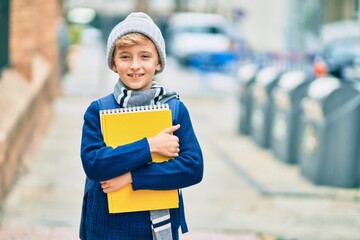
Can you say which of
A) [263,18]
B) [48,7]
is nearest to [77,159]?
[48,7]

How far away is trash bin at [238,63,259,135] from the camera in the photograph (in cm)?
1450

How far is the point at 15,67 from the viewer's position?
493 inches

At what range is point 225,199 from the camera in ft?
30.3

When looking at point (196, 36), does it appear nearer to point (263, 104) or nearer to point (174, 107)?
point (263, 104)

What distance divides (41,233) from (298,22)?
103 ft

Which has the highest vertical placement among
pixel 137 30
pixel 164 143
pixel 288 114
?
pixel 137 30

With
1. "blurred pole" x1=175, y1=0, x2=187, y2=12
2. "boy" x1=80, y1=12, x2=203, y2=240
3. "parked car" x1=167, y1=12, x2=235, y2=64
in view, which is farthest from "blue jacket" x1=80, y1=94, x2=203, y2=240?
"blurred pole" x1=175, y1=0, x2=187, y2=12

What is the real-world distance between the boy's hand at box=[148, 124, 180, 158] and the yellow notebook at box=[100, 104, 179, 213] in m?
0.04

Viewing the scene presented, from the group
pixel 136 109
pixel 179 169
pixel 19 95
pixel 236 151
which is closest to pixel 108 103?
pixel 136 109

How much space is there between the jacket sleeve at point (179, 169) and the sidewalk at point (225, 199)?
3184mm

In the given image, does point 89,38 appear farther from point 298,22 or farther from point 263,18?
point 298,22

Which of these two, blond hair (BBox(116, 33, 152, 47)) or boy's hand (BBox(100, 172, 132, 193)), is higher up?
blond hair (BBox(116, 33, 152, 47))

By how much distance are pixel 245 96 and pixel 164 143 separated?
1116cm

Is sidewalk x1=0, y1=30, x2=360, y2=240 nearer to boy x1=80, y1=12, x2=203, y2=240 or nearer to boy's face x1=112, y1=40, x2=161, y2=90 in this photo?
boy x1=80, y1=12, x2=203, y2=240
